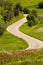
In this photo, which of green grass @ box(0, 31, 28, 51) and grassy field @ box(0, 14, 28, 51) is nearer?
green grass @ box(0, 31, 28, 51)

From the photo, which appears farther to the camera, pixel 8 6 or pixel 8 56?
pixel 8 6

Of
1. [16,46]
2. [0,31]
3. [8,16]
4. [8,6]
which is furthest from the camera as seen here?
[8,6]

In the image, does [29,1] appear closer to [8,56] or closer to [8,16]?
[8,16]

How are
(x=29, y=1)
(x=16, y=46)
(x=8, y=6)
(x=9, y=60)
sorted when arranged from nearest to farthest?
(x=9, y=60) < (x=16, y=46) < (x=8, y=6) < (x=29, y=1)

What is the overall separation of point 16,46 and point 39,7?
304 feet

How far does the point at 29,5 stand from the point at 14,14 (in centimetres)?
4752

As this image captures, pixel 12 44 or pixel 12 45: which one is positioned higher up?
pixel 12 45

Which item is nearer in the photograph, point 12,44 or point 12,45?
point 12,45

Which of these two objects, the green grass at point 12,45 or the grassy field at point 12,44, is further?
the grassy field at point 12,44

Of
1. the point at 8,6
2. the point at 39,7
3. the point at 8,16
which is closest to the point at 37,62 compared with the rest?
the point at 8,16

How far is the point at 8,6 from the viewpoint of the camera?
3442 inches

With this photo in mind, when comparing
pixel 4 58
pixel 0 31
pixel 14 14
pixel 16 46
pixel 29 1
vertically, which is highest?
pixel 4 58

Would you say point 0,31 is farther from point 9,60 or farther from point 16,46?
point 9,60

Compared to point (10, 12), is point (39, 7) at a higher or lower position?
lower
